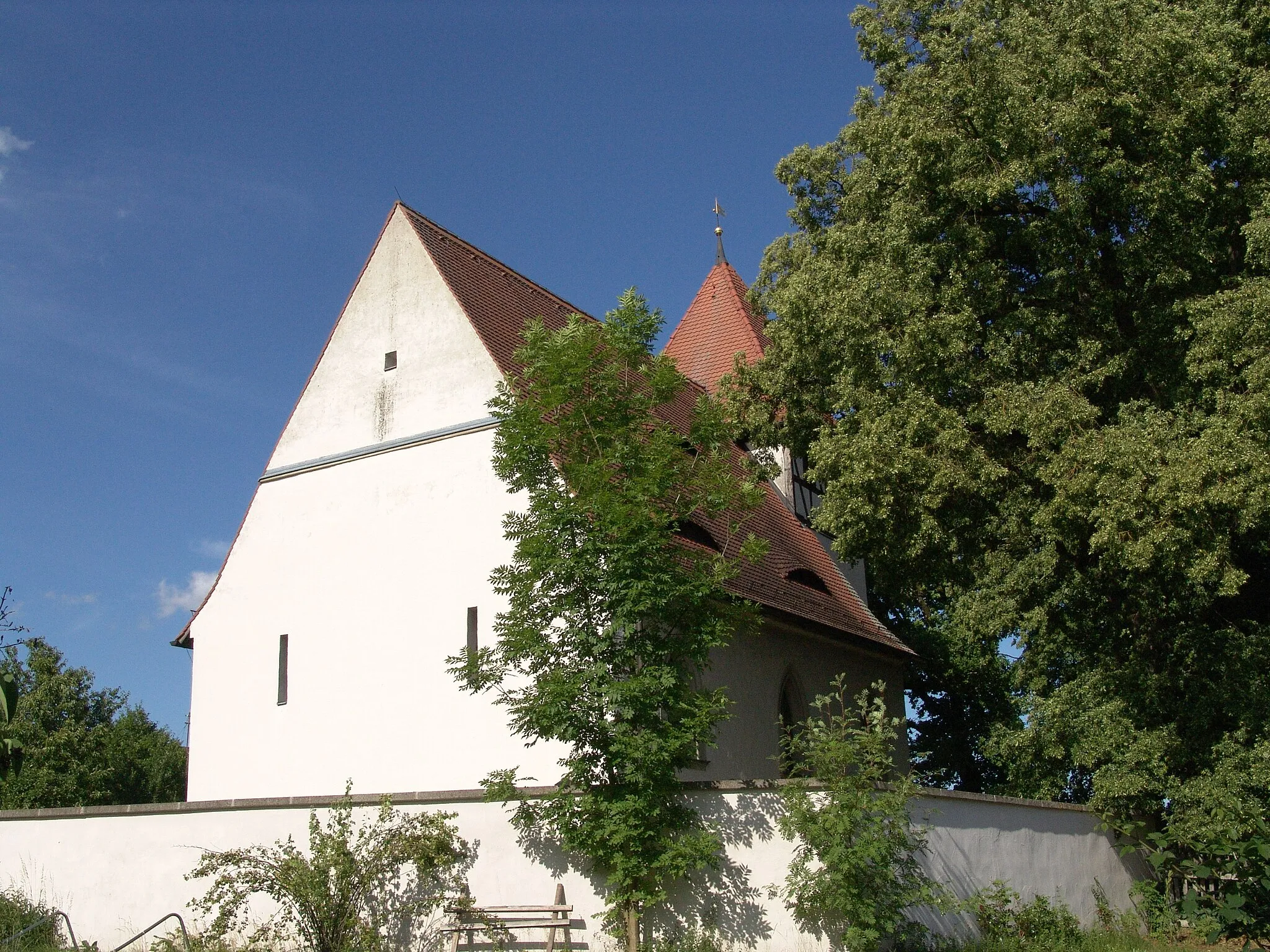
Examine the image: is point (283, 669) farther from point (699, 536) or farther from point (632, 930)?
point (632, 930)

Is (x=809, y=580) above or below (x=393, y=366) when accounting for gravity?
below

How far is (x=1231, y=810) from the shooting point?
15.6m

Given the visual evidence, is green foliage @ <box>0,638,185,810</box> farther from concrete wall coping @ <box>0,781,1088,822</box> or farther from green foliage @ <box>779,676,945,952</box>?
green foliage @ <box>779,676,945,952</box>

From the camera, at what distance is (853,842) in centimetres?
1116

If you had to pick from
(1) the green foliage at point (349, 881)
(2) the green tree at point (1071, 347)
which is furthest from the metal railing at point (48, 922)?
(2) the green tree at point (1071, 347)

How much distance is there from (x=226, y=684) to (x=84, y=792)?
17.2 metres

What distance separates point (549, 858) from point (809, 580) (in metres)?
9.58

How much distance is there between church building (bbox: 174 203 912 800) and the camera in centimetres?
1636

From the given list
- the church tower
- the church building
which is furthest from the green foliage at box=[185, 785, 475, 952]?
the church tower

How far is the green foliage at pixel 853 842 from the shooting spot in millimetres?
10977

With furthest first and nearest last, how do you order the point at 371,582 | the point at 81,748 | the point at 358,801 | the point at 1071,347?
the point at 81,748 → the point at 371,582 → the point at 1071,347 → the point at 358,801

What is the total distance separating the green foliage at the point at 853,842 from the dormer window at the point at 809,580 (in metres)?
8.42

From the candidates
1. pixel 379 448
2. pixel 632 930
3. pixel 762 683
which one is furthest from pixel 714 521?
pixel 632 930

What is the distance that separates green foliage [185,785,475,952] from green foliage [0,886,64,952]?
7.67 ft
